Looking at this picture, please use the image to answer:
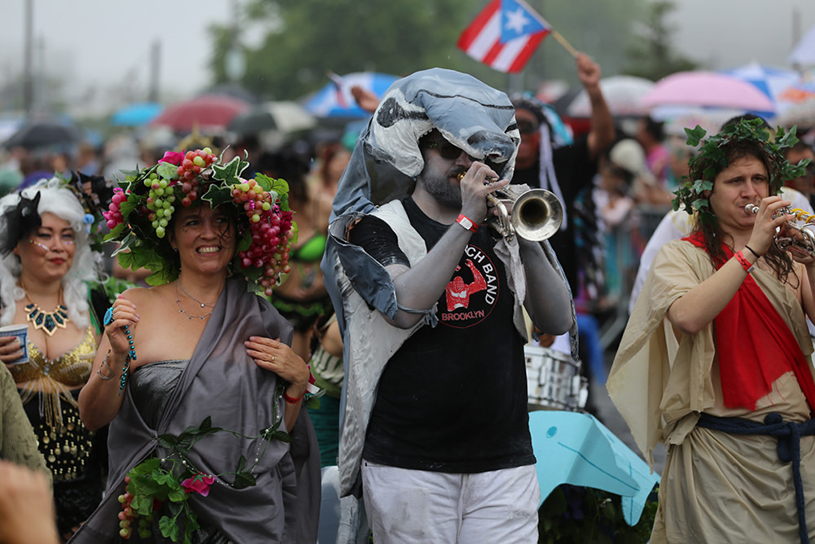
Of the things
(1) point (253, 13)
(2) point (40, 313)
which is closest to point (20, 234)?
(2) point (40, 313)

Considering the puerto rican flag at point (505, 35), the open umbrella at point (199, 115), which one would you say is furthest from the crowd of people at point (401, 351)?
the open umbrella at point (199, 115)

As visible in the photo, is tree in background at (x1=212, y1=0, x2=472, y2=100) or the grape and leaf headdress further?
tree in background at (x1=212, y1=0, x2=472, y2=100)

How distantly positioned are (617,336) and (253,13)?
37999mm

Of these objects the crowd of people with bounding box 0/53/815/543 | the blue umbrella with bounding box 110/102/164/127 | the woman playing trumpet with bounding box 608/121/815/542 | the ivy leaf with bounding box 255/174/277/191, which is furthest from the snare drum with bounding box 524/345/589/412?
the blue umbrella with bounding box 110/102/164/127

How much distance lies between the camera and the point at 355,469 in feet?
12.2

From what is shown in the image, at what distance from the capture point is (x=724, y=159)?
172 inches

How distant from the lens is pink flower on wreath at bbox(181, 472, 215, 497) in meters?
3.73

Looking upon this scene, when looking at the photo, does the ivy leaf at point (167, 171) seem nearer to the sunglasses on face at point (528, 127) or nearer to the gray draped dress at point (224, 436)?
the gray draped dress at point (224, 436)

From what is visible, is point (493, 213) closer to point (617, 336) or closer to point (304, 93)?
point (617, 336)

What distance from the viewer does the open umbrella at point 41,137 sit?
1938cm

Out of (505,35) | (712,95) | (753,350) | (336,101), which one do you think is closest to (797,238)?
(753,350)

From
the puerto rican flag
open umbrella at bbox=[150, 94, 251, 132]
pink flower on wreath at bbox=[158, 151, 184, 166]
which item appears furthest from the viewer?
open umbrella at bbox=[150, 94, 251, 132]

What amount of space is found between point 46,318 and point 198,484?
1.65 m

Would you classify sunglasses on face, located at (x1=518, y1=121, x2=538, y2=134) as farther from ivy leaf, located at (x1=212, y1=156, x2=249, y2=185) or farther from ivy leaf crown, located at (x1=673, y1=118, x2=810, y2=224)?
ivy leaf, located at (x1=212, y1=156, x2=249, y2=185)
